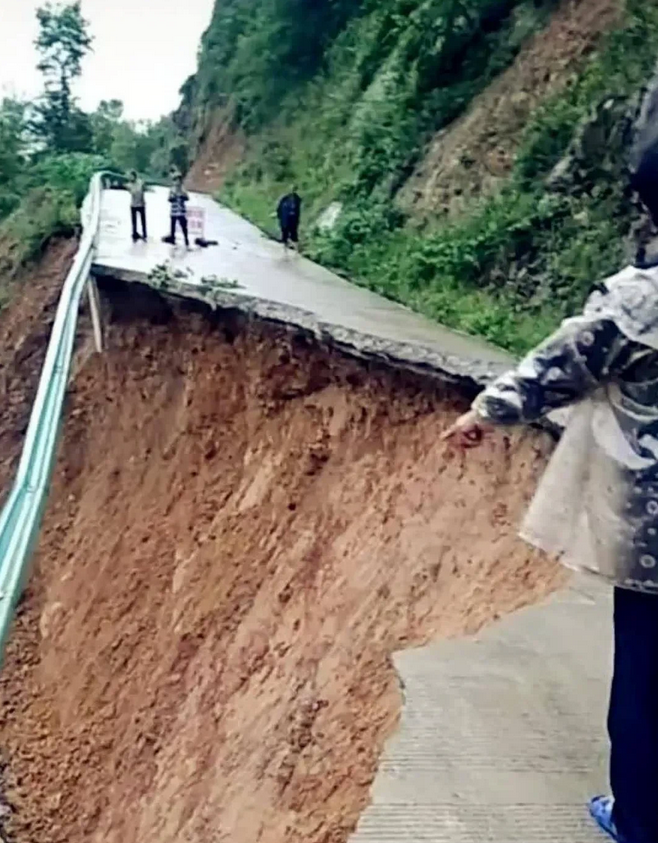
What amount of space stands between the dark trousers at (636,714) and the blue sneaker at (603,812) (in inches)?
8.5

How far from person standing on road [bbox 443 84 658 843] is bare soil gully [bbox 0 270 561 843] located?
1.58 metres

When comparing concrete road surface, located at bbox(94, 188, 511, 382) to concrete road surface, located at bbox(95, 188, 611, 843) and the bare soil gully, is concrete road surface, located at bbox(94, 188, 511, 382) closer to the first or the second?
the bare soil gully

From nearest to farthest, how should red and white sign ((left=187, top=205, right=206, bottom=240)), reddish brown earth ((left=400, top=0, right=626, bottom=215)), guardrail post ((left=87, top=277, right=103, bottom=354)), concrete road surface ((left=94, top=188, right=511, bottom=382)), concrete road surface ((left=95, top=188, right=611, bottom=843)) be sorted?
concrete road surface ((left=95, top=188, right=611, bottom=843)), concrete road surface ((left=94, top=188, right=511, bottom=382)), reddish brown earth ((left=400, top=0, right=626, bottom=215)), guardrail post ((left=87, top=277, right=103, bottom=354)), red and white sign ((left=187, top=205, right=206, bottom=240))

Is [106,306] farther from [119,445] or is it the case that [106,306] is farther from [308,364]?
[308,364]

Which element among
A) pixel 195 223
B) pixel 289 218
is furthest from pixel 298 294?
pixel 195 223

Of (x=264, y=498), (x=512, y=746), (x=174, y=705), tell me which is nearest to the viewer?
(x=512, y=746)

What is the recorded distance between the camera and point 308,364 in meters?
9.41

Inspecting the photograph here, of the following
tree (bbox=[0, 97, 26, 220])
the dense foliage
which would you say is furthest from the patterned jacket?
tree (bbox=[0, 97, 26, 220])

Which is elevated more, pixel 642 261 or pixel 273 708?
pixel 642 261

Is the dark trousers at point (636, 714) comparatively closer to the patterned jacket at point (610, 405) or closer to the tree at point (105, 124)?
the patterned jacket at point (610, 405)

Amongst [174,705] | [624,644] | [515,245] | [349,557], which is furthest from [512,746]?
[515,245]

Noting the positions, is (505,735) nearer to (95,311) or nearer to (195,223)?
(95,311)

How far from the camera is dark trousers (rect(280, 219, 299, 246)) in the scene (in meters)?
16.4

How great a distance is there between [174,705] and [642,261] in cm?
649
